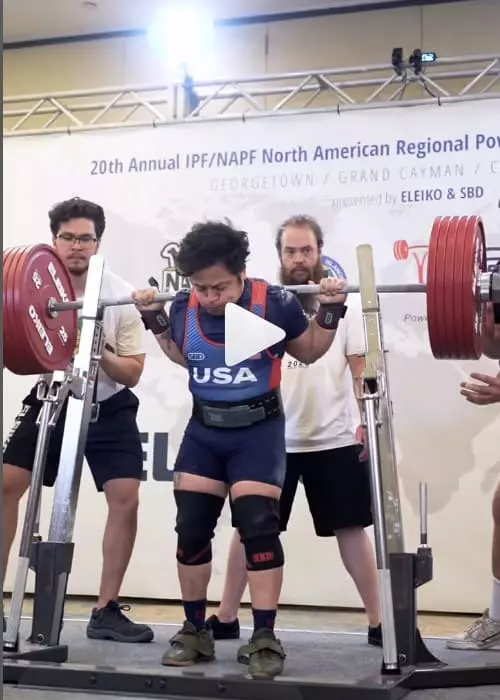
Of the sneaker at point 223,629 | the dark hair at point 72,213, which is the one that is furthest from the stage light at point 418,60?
the sneaker at point 223,629

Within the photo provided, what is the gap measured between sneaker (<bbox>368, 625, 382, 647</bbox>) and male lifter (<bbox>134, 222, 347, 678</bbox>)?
0.62 metres

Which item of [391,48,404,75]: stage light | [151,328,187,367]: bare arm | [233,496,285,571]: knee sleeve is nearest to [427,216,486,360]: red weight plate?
[233,496,285,571]: knee sleeve

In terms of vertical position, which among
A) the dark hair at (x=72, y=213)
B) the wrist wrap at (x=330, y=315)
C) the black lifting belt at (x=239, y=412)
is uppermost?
the dark hair at (x=72, y=213)

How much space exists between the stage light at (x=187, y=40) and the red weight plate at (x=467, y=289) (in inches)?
144

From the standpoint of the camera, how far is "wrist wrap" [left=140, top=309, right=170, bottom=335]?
8.50 feet

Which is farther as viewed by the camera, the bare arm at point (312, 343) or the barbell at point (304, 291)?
the bare arm at point (312, 343)

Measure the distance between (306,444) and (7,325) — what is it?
1.09 meters

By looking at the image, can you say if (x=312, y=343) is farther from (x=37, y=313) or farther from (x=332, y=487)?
(x=37, y=313)

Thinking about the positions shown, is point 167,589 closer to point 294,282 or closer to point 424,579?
point 294,282

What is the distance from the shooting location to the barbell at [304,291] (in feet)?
7.60

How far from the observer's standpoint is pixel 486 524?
3844 millimetres

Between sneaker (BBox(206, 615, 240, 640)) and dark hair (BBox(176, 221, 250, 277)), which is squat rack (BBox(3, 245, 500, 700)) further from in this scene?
sneaker (BBox(206, 615, 240, 640))

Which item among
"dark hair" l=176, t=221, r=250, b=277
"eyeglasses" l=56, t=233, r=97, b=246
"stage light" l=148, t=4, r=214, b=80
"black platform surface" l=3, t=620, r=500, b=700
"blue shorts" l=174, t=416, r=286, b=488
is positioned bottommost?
"black platform surface" l=3, t=620, r=500, b=700

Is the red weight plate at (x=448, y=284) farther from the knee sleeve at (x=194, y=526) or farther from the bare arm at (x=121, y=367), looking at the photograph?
the bare arm at (x=121, y=367)
